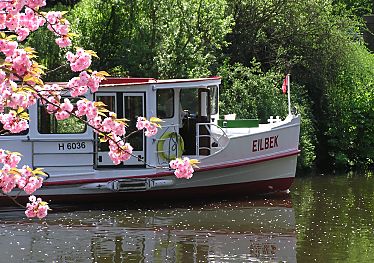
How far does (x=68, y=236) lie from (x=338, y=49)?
12.3 meters

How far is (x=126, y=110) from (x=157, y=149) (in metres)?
0.92

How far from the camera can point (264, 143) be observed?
17625mm

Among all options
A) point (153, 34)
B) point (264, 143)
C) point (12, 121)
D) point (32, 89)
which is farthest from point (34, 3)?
point (153, 34)

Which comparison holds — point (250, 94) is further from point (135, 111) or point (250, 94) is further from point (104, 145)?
point (104, 145)

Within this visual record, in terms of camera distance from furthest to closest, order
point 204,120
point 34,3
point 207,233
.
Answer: point 204,120, point 207,233, point 34,3

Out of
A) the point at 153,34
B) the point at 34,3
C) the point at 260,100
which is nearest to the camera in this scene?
the point at 34,3

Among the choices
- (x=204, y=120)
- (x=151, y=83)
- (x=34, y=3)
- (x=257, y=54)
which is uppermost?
(x=34, y=3)

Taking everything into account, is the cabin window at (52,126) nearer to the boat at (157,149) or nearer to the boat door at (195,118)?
the boat at (157,149)

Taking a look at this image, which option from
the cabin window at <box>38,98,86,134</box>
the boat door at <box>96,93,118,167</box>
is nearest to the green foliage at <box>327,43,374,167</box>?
the boat door at <box>96,93,118,167</box>

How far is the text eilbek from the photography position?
17.5m

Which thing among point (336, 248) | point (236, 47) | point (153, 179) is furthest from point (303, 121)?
point (336, 248)

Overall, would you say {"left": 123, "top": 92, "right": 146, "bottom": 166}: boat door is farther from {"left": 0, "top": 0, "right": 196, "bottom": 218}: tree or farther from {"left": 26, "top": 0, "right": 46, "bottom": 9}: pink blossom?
{"left": 26, "top": 0, "right": 46, "bottom": 9}: pink blossom

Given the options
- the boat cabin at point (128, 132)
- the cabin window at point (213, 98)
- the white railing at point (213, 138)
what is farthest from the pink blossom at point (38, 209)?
the cabin window at point (213, 98)

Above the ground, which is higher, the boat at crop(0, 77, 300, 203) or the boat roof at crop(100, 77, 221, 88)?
the boat roof at crop(100, 77, 221, 88)
